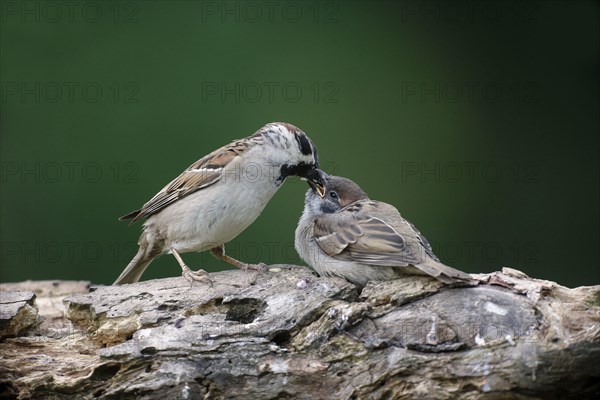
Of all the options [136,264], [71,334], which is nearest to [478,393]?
[71,334]

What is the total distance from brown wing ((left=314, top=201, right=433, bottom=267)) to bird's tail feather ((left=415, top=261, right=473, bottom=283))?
0.29 ft

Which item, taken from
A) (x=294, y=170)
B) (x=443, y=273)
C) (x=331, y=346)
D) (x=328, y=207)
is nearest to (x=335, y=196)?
(x=328, y=207)

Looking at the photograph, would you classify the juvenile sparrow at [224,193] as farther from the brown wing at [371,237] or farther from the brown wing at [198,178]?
the brown wing at [371,237]

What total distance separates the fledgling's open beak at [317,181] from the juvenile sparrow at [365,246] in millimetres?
198

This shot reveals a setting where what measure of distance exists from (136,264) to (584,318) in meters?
3.75

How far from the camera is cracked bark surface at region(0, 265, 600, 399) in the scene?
447cm

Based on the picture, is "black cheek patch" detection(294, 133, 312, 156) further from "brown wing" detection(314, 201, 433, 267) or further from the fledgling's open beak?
"brown wing" detection(314, 201, 433, 267)

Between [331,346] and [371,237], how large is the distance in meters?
1.00

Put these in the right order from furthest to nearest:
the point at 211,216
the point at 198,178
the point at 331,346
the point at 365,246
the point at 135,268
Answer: the point at 135,268
the point at 198,178
the point at 211,216
the point at 365,246
the point at 331,346

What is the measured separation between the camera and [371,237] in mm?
5531

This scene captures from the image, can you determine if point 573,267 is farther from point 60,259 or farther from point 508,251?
point 60,259

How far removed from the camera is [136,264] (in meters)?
6.99

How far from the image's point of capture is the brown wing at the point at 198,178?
666cm

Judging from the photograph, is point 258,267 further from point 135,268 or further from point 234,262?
point 135,268
